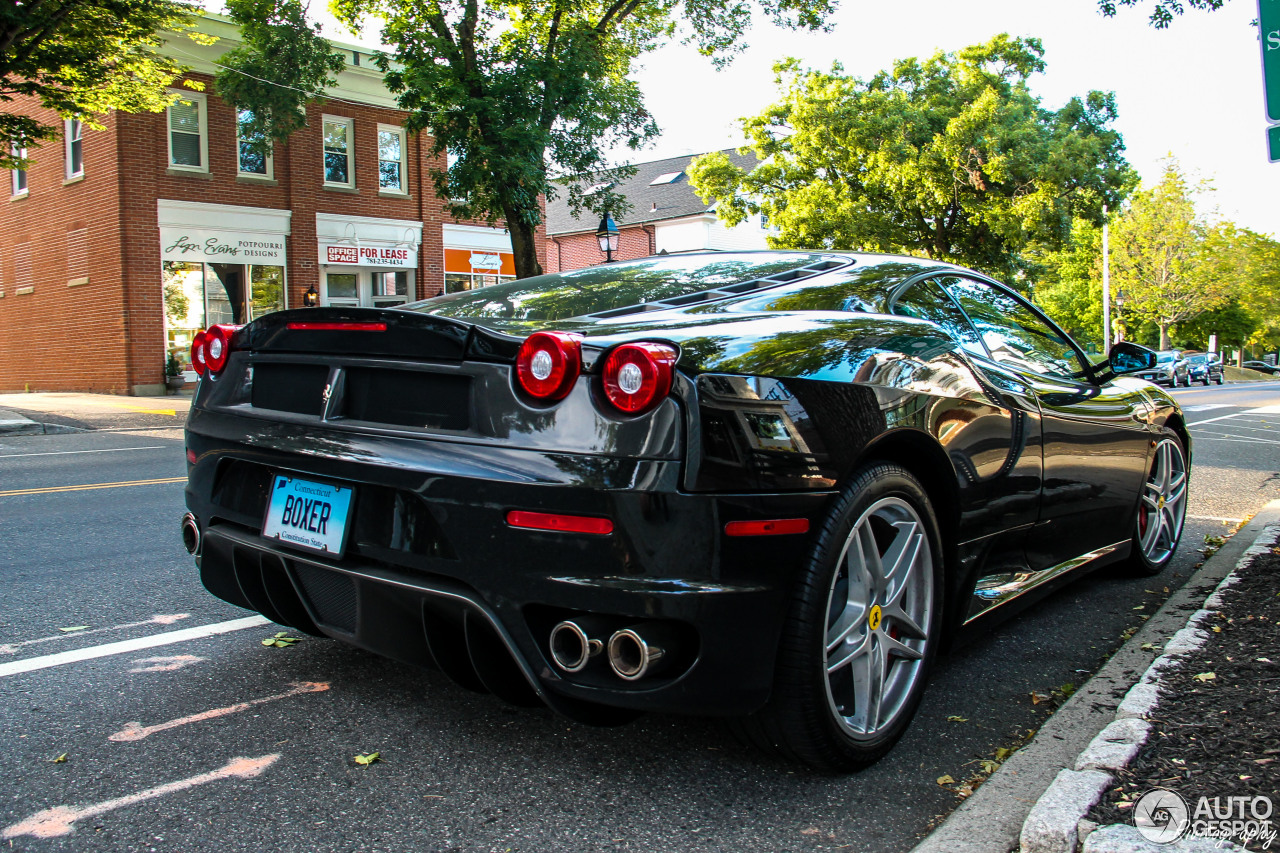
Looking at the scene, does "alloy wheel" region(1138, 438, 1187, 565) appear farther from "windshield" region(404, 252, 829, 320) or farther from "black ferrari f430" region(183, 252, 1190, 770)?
"windshield" region(404, 252, 829, 320)

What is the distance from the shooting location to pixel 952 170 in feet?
102

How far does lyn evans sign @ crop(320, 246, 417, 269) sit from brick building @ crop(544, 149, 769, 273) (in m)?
15.5

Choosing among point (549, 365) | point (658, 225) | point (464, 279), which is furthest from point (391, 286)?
point (549, 365)

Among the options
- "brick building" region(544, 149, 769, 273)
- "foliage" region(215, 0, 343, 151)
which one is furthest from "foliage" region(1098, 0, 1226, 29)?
"brick building" region(544, 149, 769, 273)

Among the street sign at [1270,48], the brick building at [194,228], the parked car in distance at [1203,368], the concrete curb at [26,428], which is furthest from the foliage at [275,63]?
the parked car in distance at [1203,368]

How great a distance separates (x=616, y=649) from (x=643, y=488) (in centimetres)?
36

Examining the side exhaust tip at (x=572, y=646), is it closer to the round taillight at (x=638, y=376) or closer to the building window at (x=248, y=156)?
the round taillight at (x=638, y=376)

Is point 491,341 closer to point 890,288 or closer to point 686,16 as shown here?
point 890,288

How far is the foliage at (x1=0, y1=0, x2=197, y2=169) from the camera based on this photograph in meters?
13.2

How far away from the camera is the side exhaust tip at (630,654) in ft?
7.00

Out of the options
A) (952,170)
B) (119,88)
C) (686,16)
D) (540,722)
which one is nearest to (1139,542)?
(540,722)

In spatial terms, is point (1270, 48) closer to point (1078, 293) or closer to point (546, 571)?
point (546, 571)

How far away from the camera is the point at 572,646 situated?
223 centimetres

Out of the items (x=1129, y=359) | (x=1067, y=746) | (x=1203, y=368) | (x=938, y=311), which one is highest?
(x=1203, y=368)
